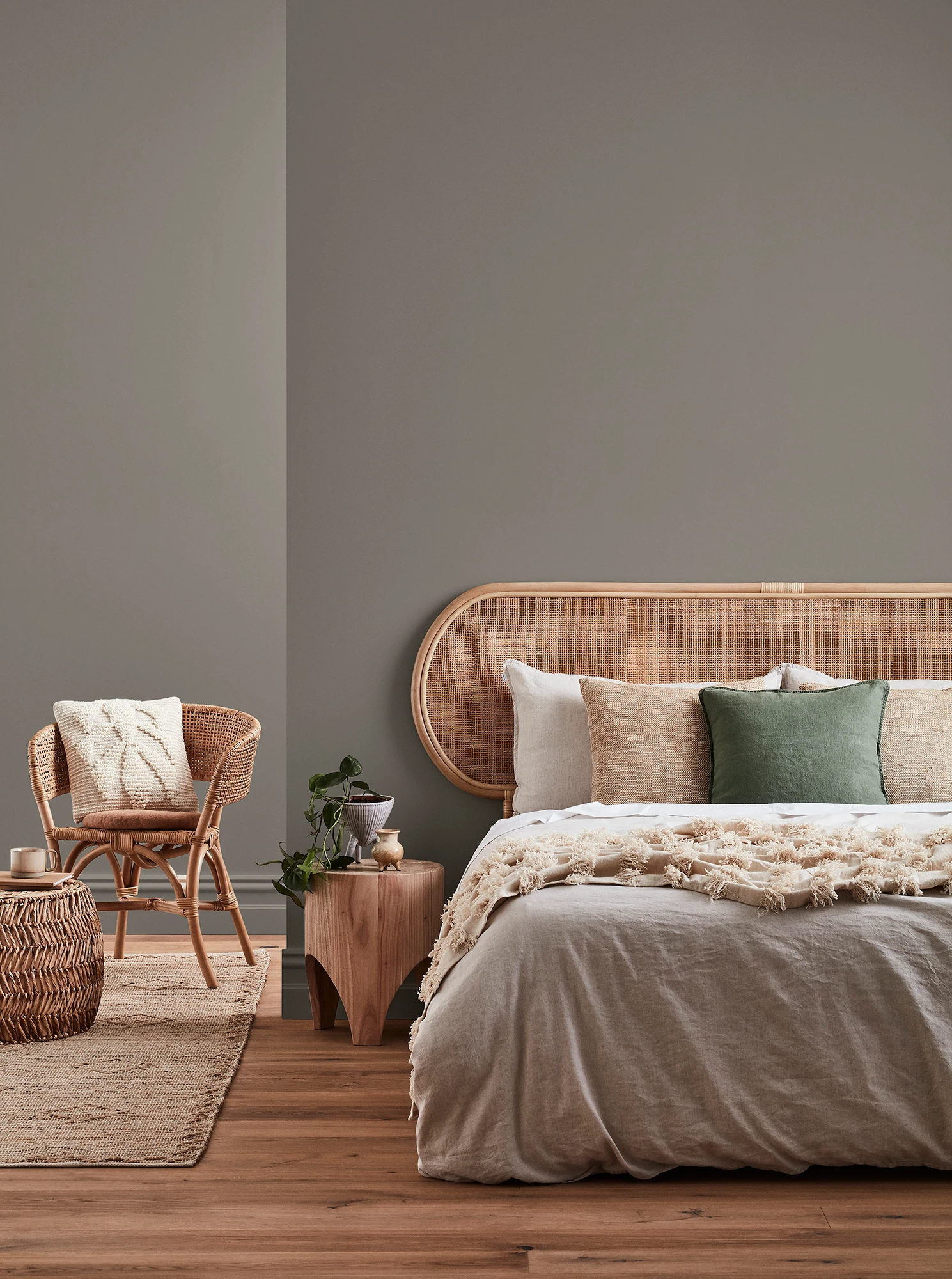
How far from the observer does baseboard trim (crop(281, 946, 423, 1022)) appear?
3.27 metres

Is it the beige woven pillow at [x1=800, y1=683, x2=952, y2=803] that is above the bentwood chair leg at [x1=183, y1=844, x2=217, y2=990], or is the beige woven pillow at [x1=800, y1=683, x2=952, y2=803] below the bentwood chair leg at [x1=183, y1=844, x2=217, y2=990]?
above

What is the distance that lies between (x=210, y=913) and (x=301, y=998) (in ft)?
4.51

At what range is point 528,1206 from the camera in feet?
6.24

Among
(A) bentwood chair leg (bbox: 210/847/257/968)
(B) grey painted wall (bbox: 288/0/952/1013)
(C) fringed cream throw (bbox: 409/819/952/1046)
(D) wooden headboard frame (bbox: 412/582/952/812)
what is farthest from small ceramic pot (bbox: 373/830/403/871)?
(A) bentwood chair leg (bbox: 210/847/257/968)

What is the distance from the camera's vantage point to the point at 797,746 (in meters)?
2.88

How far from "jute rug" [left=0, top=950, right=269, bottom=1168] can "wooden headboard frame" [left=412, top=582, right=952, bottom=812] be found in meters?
1.13

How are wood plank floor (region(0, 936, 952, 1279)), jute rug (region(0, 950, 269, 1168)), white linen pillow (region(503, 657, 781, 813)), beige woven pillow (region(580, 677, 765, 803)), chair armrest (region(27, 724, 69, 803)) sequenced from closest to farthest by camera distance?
wood plank floor (region(0, 936, 952, 1279))
jute rug (region(0, 950, 269, 1168))
beige woven pillow (region(580, 677, 765, 803))
white linen pillow (region(503, 657, 781, 813))
chair armrest (region(27, 724, 69, 803))

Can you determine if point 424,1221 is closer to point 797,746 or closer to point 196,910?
point 797,746

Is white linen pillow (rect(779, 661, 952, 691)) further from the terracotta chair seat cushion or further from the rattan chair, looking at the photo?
the terracotta chair seat cushion

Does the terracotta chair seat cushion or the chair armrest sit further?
the chair armrest

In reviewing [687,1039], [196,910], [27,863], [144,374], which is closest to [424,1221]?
[687,1039]

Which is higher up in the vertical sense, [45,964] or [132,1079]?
[45,964]

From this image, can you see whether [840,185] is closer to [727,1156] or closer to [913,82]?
[913,82]

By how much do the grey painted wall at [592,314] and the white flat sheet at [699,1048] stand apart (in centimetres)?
148
